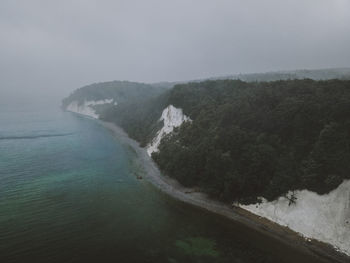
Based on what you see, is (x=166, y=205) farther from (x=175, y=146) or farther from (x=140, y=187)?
(x=175, y=146)

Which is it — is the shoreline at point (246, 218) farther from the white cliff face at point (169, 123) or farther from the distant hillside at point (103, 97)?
the distant hillside at point (103, 97)

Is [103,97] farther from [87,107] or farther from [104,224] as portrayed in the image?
[104,224]

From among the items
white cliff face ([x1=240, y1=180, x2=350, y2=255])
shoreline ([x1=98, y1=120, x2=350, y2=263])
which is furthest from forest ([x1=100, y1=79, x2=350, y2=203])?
shoreline ([x1=98, y1=120, x2=350, y2=263])

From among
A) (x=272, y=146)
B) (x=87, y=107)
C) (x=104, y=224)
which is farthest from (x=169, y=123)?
(x=87, y=107)

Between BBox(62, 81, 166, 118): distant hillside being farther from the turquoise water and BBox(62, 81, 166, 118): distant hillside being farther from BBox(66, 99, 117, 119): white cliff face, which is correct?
the turquoise water

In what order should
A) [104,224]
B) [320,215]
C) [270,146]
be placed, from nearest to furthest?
[320,215] < [104,224] < [270,146]

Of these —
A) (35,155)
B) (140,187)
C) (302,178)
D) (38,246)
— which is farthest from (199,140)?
(35,155)
